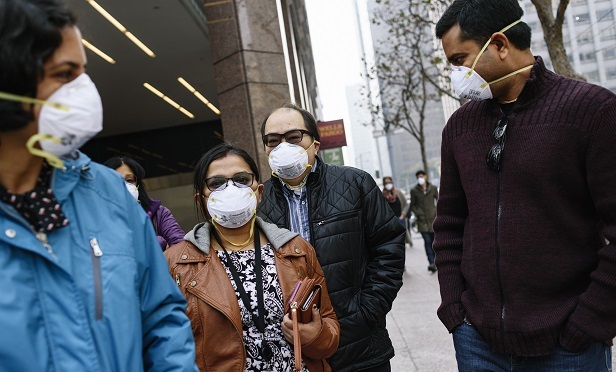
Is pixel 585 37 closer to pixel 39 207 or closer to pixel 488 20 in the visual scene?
pixel 488 20

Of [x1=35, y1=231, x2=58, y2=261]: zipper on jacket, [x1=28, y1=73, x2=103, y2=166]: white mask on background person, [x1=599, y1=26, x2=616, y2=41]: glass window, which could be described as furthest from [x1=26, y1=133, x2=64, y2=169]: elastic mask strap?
[x1=599, y1=26, x2=616, y2=41]: glass window

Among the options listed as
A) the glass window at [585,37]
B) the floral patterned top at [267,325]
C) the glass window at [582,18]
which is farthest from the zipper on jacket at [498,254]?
the glass window at [585,37]

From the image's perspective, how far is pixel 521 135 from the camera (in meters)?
2.47

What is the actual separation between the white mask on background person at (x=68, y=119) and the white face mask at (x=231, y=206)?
1.24 meters

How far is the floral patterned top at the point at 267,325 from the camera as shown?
2621 millimetres

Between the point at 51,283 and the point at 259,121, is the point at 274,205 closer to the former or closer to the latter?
the point at 51,283

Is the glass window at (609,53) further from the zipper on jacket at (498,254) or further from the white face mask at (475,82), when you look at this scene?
the zipper on jacket at (498,254)

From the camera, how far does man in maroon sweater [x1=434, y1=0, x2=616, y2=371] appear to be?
2311 mm

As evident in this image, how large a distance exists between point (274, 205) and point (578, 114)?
1.72 meters

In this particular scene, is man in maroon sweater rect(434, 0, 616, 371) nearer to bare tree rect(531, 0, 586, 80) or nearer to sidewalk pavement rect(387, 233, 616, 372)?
sidewalk pavement rect(387, 233, 616, 372)

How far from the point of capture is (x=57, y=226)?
5.33 ft

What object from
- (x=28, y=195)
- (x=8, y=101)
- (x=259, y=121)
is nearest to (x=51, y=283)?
(x=28, y=195)

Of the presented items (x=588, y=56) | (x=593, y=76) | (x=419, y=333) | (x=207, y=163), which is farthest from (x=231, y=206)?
(x=588, y=56)

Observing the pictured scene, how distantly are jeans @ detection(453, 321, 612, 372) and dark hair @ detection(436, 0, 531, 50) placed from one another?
118cm
